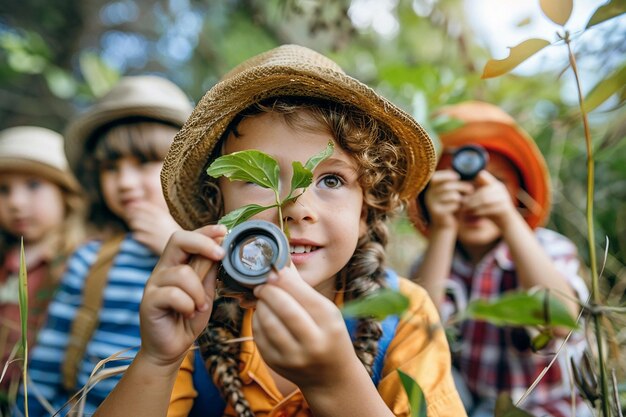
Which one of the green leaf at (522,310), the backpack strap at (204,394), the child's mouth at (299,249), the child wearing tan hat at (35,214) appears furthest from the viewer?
the child wearing tan hat at (35,214)

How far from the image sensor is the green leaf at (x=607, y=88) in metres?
0.99

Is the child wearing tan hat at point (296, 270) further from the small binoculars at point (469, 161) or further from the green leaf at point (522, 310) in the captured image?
the small binoculars at point (469, 161)

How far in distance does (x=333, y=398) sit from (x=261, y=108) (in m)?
0.61

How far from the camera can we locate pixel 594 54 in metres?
1.63

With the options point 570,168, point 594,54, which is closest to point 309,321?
point 594,54

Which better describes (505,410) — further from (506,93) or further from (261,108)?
(506,93)

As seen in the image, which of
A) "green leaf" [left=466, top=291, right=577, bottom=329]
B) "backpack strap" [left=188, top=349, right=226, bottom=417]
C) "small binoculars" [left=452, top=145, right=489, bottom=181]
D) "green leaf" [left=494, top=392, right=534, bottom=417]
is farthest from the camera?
"small binoculars" [left=452, top=145, right=489, bottom=181]

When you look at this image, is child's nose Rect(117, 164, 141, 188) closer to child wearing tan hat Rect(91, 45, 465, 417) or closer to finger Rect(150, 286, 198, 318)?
child wearing tan hat Rect(91, 45, 465, 417)

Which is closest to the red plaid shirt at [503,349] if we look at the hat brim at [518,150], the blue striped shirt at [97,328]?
the hat brim at [518,150]

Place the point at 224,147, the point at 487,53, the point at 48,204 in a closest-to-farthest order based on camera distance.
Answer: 1. the point at 224,147
2. the point at 48,204
3. the point at 487,53

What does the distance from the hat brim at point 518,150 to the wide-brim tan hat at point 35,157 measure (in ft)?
5.96

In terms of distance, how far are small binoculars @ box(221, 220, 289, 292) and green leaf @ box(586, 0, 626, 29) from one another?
0.66m

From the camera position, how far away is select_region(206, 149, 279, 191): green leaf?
955 millimetres

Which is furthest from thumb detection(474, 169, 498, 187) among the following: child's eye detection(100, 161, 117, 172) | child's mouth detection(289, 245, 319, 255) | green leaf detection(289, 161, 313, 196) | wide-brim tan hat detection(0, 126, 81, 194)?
wide-brim tan hat detection(0, 126, 81, 194)
